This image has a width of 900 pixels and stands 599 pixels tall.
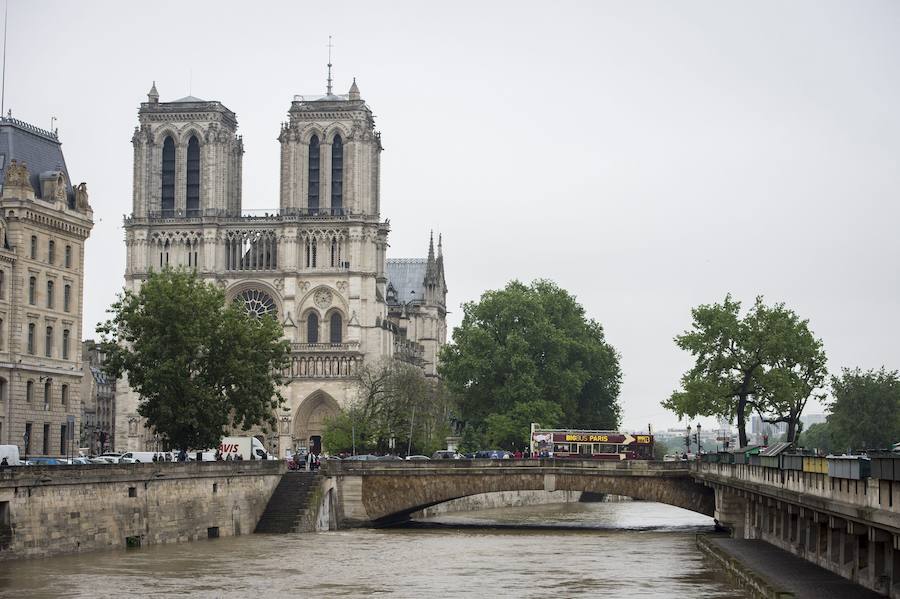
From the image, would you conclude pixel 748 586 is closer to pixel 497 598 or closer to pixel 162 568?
pixel 497 598

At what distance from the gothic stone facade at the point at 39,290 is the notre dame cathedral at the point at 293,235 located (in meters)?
52.0

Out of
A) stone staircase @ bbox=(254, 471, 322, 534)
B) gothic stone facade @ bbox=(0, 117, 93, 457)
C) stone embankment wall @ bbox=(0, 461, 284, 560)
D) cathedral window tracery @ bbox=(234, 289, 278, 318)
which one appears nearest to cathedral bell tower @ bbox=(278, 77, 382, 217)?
cathedral window tracery @ bbox=(234, 289, 278, 318)

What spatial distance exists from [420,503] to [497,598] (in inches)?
1266

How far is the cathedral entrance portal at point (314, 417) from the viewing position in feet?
458

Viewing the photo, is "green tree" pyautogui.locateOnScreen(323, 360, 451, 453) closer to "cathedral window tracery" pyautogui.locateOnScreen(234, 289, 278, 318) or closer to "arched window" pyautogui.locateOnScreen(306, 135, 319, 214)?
"cathedral window tracery" pyautogui.locateOnScreen(234, 289, 278, 318)

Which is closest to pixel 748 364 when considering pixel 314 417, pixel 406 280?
pixel 314 417

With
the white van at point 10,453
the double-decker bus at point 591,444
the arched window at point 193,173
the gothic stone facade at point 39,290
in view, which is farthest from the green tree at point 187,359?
the arched window at point 193,173

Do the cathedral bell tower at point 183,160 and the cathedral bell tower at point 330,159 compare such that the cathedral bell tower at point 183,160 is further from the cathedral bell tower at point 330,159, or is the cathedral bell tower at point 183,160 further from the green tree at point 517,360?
the green tree at point 517,360

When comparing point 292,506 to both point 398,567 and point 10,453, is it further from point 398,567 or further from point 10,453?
point 398,567

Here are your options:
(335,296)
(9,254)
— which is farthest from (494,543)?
(335,296)

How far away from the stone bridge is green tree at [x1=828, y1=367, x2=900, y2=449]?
187 ft

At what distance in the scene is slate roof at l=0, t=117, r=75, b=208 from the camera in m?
82.6

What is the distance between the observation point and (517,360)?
115m

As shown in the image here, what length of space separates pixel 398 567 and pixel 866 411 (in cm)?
8753
